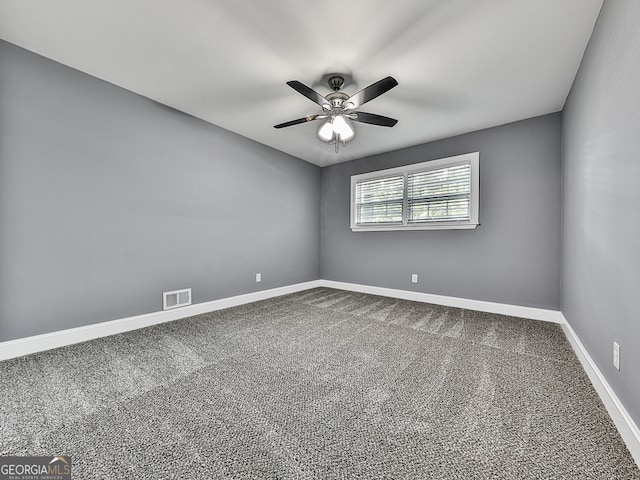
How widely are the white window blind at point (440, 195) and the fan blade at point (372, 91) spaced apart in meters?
2.01

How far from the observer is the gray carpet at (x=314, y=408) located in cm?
108

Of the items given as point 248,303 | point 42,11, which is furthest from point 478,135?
point 42,11

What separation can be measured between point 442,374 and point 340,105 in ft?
7.69

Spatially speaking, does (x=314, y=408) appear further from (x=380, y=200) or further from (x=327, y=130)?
(x=380, y=200)

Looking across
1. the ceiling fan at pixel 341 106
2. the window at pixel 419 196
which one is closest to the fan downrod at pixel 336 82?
the ceiling fan at pixel 341 106

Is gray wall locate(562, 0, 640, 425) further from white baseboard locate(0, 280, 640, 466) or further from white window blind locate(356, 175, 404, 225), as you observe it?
white window blind locate(356, 175, 404, 225)

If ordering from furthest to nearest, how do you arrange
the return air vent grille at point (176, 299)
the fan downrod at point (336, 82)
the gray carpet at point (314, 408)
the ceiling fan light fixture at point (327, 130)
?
the return air vent grille at point (176, 299) < the ceiling fan light fixture at point (327, 130) < the fan downrod at point (336, 82) < the gray carpet at point (314, 408)

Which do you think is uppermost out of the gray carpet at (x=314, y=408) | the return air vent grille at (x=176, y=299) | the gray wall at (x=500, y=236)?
the gray wall at (x=500, y=236)

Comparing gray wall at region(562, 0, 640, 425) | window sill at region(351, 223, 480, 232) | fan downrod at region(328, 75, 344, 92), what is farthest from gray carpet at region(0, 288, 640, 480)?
fan downrod at region(328, 75, 344, 92)

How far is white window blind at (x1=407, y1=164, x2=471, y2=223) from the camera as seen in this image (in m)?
3.54

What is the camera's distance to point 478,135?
11.3 feet

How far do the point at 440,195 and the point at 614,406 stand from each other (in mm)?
2831

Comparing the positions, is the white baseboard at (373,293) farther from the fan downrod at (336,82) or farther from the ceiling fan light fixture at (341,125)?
the fan downrod at (336,82)

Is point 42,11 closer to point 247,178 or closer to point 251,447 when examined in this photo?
point 247,178
